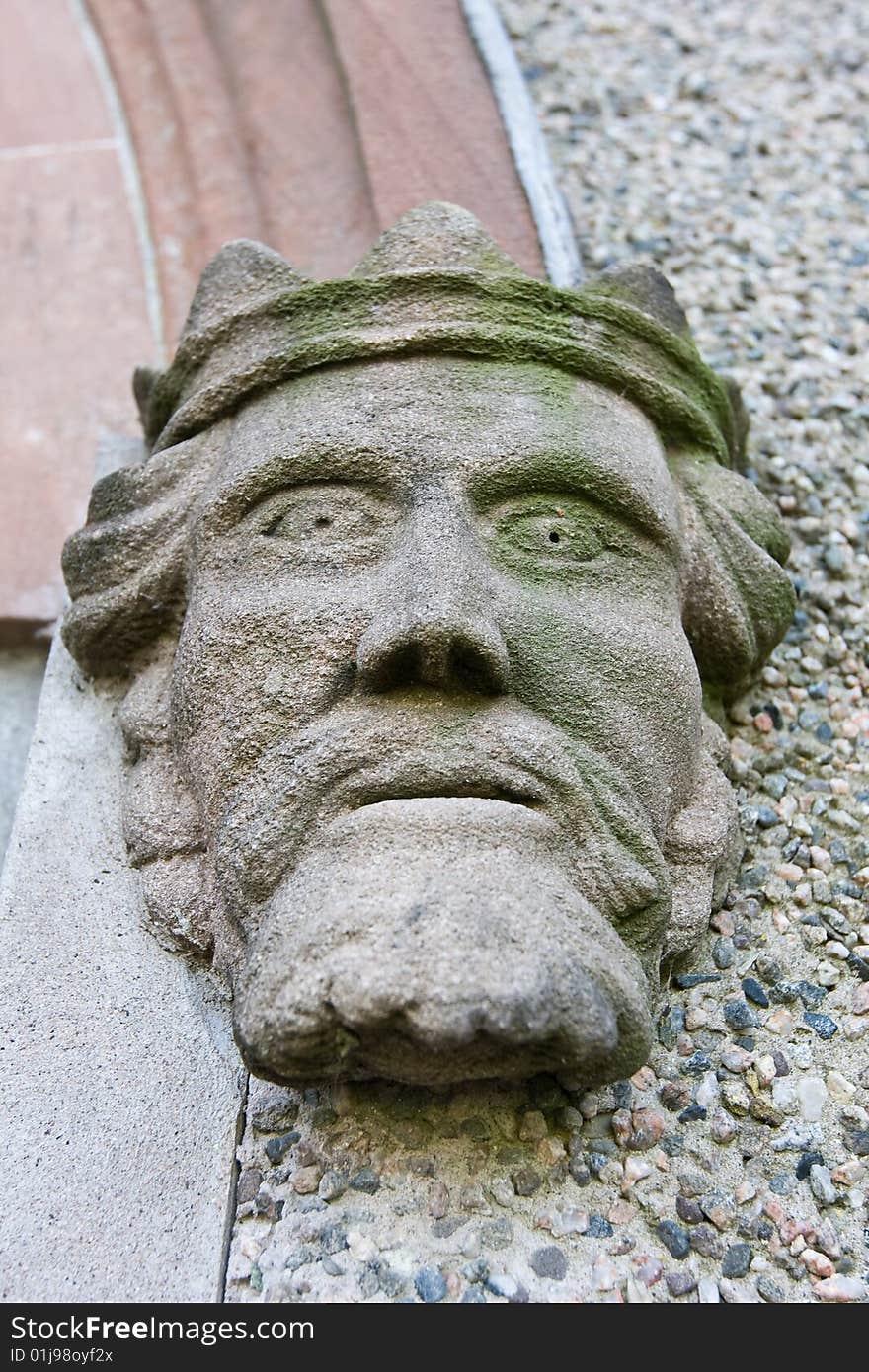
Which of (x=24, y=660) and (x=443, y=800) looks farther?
(x=24, y=660)

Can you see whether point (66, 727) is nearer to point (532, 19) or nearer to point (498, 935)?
point (498, 935)

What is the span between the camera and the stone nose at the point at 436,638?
153 cm

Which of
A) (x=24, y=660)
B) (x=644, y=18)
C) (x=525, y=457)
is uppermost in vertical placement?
(x=644, y=18)

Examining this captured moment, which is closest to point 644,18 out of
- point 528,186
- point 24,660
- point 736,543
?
point 528,186

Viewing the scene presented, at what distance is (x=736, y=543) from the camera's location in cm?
200

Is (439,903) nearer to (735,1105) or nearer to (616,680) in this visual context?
(616,680)

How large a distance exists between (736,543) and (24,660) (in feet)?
4.88

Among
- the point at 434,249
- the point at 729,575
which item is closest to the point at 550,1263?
the point at 729,575

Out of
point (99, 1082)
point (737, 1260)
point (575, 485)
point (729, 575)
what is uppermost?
point (575, 485)

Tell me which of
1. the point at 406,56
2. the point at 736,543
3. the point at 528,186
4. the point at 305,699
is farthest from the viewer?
the point at 406,56

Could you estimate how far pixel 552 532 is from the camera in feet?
5.81

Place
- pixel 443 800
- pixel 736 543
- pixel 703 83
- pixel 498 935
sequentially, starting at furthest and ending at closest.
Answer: pixel 703 83
pixel 736 543
pixel 443 800
pixel 498 935

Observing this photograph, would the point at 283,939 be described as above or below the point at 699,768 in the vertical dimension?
above

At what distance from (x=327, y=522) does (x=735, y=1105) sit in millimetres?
992
